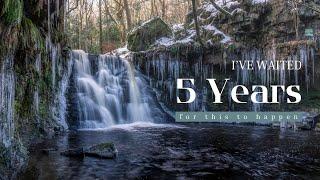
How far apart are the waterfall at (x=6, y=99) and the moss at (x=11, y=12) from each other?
0.99m

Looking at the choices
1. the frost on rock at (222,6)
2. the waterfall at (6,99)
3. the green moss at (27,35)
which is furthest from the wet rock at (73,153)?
the frost on rock at (222,6)

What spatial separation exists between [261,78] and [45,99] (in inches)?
513

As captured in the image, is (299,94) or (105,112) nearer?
(105,112)

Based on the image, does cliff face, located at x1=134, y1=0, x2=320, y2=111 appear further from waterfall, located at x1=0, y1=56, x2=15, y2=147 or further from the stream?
waterfall, located at x1=0, y1=56, x2=15, y2=147

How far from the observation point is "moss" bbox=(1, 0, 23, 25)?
22.9 feet

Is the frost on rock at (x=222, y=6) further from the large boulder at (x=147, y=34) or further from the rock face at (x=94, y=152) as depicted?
the rock face at (x=94, y=152)

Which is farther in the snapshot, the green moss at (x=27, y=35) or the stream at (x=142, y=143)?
the stream at (x=142, y=143)

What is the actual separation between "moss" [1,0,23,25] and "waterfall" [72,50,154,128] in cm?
1297

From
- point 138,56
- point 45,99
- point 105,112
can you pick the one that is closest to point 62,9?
point 45,99

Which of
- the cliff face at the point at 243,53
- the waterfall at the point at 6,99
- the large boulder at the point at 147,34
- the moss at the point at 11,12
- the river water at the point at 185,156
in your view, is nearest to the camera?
the moss at the point at 11,12

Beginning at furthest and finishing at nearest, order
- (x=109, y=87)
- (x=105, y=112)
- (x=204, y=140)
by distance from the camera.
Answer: (x=109, y=87), (x=105, y=112), (x=204, y=140)

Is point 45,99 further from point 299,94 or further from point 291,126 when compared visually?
point 299,94

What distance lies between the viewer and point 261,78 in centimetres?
2466

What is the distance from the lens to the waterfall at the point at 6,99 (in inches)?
313
